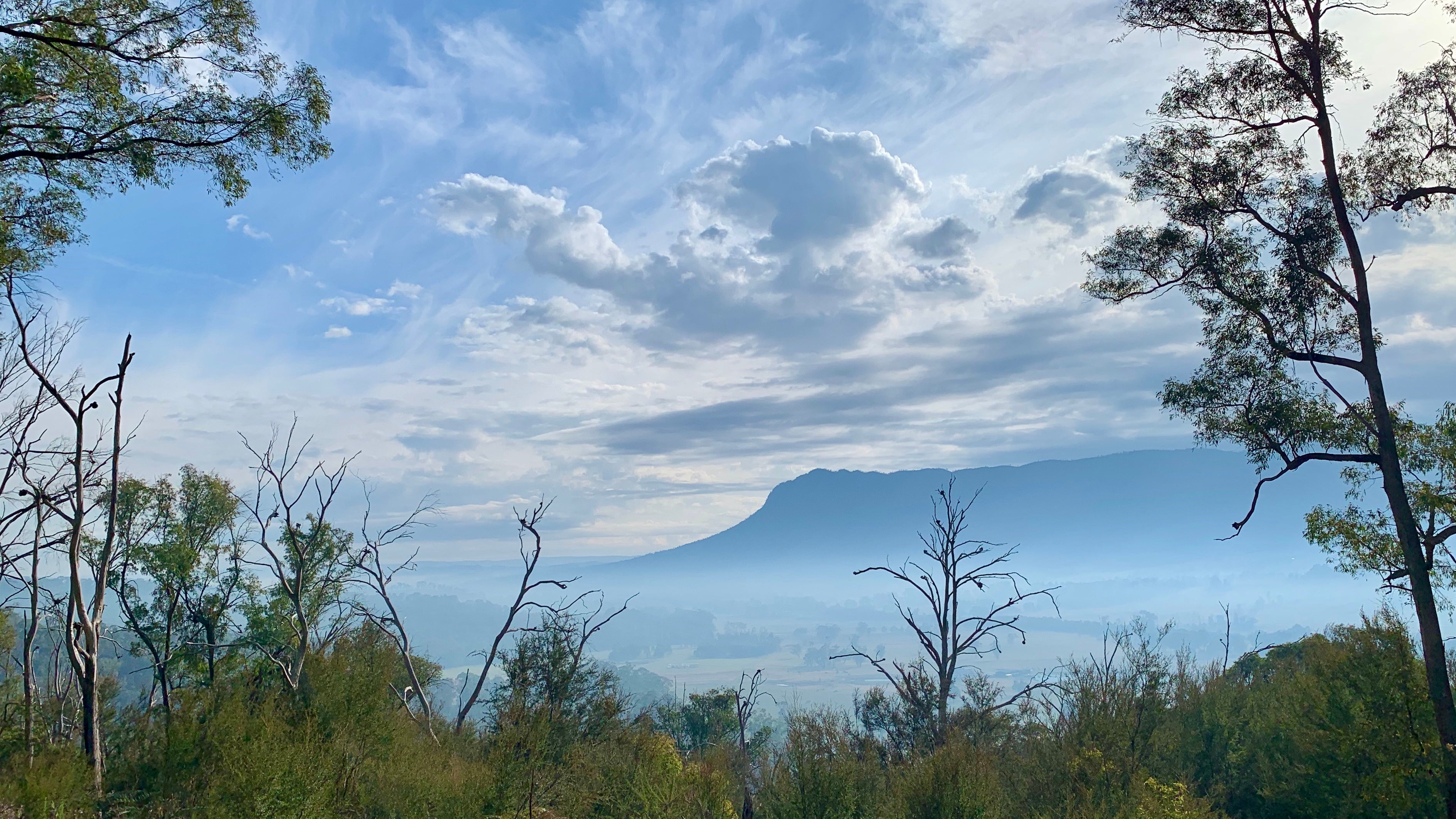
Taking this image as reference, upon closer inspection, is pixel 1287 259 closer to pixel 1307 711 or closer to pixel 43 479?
pixel 1307 711

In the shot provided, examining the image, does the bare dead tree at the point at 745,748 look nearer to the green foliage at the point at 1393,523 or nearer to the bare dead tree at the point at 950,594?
the bare dead tree at the point at 950,594

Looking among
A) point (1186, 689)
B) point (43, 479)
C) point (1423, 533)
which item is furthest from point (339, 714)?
point (1186, 689)

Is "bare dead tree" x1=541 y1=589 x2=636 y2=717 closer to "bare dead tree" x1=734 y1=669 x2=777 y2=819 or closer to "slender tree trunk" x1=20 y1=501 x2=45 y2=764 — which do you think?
"bare dead tree" x1=734 y1=669 x2=777 y2=819

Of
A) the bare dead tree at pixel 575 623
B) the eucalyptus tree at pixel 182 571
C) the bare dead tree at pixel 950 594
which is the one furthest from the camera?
the eucalyptus tree at pixel 182 571

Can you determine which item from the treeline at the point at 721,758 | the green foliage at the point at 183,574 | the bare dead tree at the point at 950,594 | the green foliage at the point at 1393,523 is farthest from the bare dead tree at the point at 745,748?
the green foliage at the point at 183,574

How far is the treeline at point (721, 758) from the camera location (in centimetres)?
1057

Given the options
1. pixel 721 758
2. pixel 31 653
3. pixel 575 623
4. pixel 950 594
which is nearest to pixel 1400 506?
pixel 950 594

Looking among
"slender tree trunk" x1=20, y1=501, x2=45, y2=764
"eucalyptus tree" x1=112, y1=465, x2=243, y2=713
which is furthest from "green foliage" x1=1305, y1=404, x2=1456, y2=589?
"eucalyptus tree" x1=112, y1=465, x2=243, y2=713

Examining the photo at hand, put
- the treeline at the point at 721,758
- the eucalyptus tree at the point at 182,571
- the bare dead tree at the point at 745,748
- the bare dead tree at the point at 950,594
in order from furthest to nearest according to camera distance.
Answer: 1. the eucalyptus tree at the point at 182,571
2. the bare dead tree at the point at 950,594
3. the bare dead tree at the point at 745,748
4. the treeline at the point at 721,758

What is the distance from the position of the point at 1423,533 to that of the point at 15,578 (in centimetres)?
2765

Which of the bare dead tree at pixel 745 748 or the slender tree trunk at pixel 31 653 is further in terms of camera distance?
the bare dead tree at pixel 745 748

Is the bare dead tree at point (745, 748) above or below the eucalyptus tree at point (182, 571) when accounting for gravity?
below

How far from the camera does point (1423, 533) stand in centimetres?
1255

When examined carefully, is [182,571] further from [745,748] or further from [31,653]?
[745,748]
